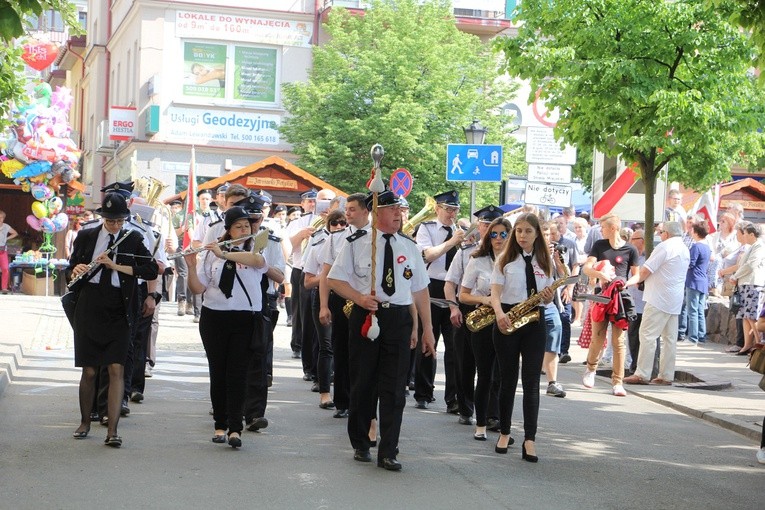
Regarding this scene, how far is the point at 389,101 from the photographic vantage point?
39.6 metres

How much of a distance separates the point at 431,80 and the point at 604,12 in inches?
1001

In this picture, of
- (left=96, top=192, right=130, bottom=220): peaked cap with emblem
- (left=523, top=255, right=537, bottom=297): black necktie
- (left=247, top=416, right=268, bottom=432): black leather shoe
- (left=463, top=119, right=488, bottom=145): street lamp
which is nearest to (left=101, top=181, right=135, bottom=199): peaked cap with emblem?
(left=96, top=192, right=130, bottom=220): peaked cap with emblem

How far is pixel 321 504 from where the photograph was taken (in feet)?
24.8

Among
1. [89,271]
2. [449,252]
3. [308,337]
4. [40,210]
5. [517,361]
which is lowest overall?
[308,337]

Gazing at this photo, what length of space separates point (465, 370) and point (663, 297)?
4.20 metres

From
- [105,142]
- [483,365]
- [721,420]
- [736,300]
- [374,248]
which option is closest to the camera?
[374,248]

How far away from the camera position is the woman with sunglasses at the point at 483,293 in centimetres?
1075

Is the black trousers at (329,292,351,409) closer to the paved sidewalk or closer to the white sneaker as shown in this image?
the paved sidewalk

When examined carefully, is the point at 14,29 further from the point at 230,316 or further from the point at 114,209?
the point at 230,316

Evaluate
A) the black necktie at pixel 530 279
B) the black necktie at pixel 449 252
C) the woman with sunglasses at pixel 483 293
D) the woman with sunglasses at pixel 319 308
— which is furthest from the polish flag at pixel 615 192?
the black necktie at pixel 530 279

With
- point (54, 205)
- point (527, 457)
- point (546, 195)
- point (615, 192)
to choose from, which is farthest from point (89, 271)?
point (54, 205)

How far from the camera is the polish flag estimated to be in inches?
640

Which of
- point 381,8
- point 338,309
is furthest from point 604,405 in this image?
point 381,8

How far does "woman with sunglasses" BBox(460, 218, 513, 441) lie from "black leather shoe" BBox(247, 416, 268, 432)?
5.66ft
